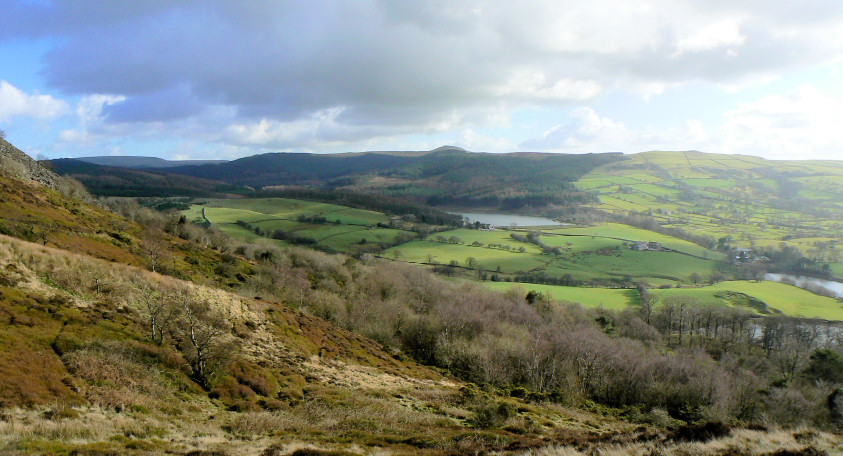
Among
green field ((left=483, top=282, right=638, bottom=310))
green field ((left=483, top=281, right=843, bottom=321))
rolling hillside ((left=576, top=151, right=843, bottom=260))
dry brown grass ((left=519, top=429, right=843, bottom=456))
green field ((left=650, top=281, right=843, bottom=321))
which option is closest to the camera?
dry brown grass ((left=519, top=429, right=843, bottom=456))

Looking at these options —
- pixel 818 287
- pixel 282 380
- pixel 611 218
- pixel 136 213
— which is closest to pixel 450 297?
pixel 282 380

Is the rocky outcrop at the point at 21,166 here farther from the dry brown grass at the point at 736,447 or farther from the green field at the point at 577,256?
the dry brown grass at the point at 736,447

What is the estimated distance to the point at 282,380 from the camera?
26.6m

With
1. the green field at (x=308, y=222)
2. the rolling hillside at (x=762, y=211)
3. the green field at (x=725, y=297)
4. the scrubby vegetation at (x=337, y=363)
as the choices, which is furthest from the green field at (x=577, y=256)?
the rolling hillside at (x=762, y=211)

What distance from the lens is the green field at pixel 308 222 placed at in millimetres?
113625

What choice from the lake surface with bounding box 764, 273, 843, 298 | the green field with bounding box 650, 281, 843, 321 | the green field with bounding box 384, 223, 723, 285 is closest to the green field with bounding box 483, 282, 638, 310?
the green field with bounding box 650, 281, 843, 321

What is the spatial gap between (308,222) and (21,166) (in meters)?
71.8

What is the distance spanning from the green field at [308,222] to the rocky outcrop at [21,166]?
37143 millimetres

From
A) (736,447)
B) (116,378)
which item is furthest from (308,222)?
(736,447)

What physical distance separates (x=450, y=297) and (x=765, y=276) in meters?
90.8

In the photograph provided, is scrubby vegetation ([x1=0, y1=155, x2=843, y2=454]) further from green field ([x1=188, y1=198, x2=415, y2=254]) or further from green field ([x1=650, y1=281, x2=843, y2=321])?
green field ([x1=188, y1=198, x2=415, y2=254])

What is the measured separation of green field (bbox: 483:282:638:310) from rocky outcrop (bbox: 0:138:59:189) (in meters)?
84.9

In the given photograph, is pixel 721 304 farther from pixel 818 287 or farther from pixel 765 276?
pixel 765 276

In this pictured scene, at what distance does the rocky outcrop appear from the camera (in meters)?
67.1
